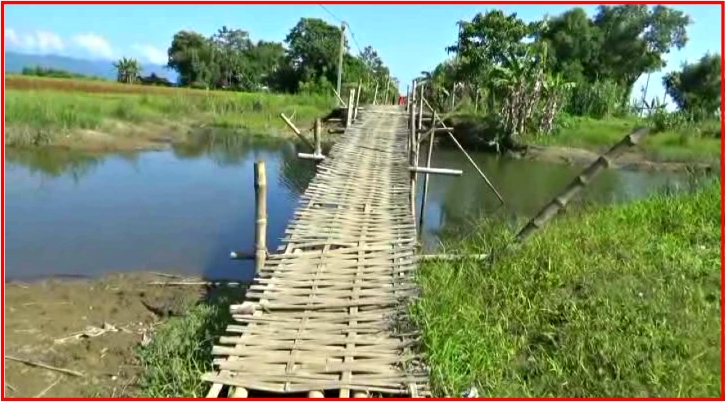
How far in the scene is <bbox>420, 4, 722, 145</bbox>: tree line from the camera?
19156 mm

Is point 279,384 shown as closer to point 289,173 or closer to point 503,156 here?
point 289,173

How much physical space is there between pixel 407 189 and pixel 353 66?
28.1 m

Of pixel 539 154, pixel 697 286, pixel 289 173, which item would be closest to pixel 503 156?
pixel 539 154

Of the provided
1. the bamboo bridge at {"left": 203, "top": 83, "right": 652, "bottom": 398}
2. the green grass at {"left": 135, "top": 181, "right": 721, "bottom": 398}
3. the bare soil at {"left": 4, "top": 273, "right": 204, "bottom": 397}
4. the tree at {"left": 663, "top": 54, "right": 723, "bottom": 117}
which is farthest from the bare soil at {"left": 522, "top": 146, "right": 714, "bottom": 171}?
the bare soil at {"left": 4, "top": 273, "right": 204, "bottom": 397}

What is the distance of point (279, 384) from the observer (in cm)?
296

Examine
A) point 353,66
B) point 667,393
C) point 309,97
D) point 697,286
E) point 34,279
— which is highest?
point 353,66

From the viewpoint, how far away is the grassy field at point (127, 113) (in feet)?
56.2

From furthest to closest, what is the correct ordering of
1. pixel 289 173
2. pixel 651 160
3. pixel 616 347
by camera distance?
pixel 651 160 → pixel 289 173 → pixel 616 347

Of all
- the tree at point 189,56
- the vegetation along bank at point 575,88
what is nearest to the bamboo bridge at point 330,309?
the vegetation along bank at point 575,88

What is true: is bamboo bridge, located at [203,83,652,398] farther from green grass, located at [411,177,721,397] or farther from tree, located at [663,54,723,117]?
tree, located at [663,54,723,117]

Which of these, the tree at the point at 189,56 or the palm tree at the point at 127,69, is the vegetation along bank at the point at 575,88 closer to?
the tree at the point at 189,56

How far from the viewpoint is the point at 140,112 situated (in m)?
21.7

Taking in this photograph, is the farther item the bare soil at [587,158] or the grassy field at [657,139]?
the grassy field at [657,139]

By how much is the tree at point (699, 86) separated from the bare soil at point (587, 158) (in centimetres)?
589
